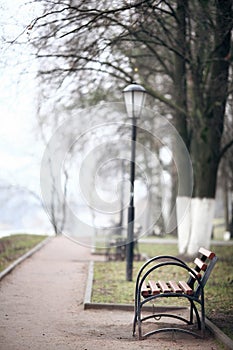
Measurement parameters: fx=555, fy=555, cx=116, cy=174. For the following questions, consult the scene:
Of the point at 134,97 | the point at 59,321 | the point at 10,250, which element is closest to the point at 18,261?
the point at 10,250

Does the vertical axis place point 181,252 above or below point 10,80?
below

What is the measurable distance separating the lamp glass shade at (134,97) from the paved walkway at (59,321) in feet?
12.6

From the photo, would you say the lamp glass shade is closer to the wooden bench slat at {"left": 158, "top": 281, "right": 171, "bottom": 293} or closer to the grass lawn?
the grass lawn

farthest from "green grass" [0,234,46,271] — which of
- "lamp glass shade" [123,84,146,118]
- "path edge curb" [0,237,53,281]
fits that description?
"lamp glass shade" [123,84,146,118]

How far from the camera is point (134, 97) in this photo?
11.8 meters

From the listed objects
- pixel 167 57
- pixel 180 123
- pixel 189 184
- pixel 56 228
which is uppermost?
pixel 167 57

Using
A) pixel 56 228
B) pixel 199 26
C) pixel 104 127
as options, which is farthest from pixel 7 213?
pixel 199 26

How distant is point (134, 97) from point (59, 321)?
18.3 feet

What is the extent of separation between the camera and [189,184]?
1658cm

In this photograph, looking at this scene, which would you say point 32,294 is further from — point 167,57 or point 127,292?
point 167,57

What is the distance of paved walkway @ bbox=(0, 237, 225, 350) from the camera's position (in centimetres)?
652

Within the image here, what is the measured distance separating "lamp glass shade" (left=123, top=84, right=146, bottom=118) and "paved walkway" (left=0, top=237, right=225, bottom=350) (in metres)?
3.83

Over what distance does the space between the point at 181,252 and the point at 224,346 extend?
32.1ft

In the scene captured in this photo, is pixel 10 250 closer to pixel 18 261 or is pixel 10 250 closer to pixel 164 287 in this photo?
pixel 18 261
